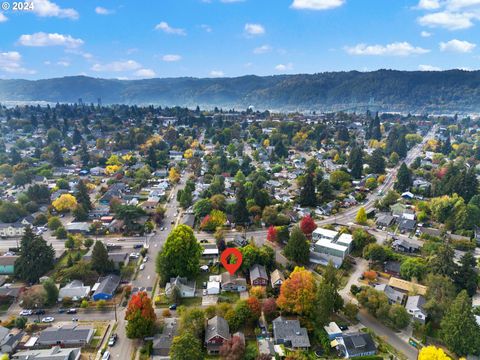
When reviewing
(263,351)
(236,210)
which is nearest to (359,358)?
(263,351)

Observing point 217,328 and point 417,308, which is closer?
point 217,328

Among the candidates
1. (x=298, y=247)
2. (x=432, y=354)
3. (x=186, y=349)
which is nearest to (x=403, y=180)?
(x=298, y=247)

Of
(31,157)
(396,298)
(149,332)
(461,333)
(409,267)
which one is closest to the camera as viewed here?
(461,333)

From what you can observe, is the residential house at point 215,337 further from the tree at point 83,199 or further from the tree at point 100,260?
the tree at point 83,199

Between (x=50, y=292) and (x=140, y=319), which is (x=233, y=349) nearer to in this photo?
(x=140, y=319)

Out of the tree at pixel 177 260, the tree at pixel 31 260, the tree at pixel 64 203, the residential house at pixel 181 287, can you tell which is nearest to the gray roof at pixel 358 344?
the residential house at pixel 181 287

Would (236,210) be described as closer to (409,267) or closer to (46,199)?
(409,267)

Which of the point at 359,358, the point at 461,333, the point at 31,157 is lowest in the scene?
the point at 359,358

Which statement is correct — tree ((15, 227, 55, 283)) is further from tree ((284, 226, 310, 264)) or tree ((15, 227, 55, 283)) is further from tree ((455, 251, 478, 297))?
tree ((455, 251, 478, 297))
